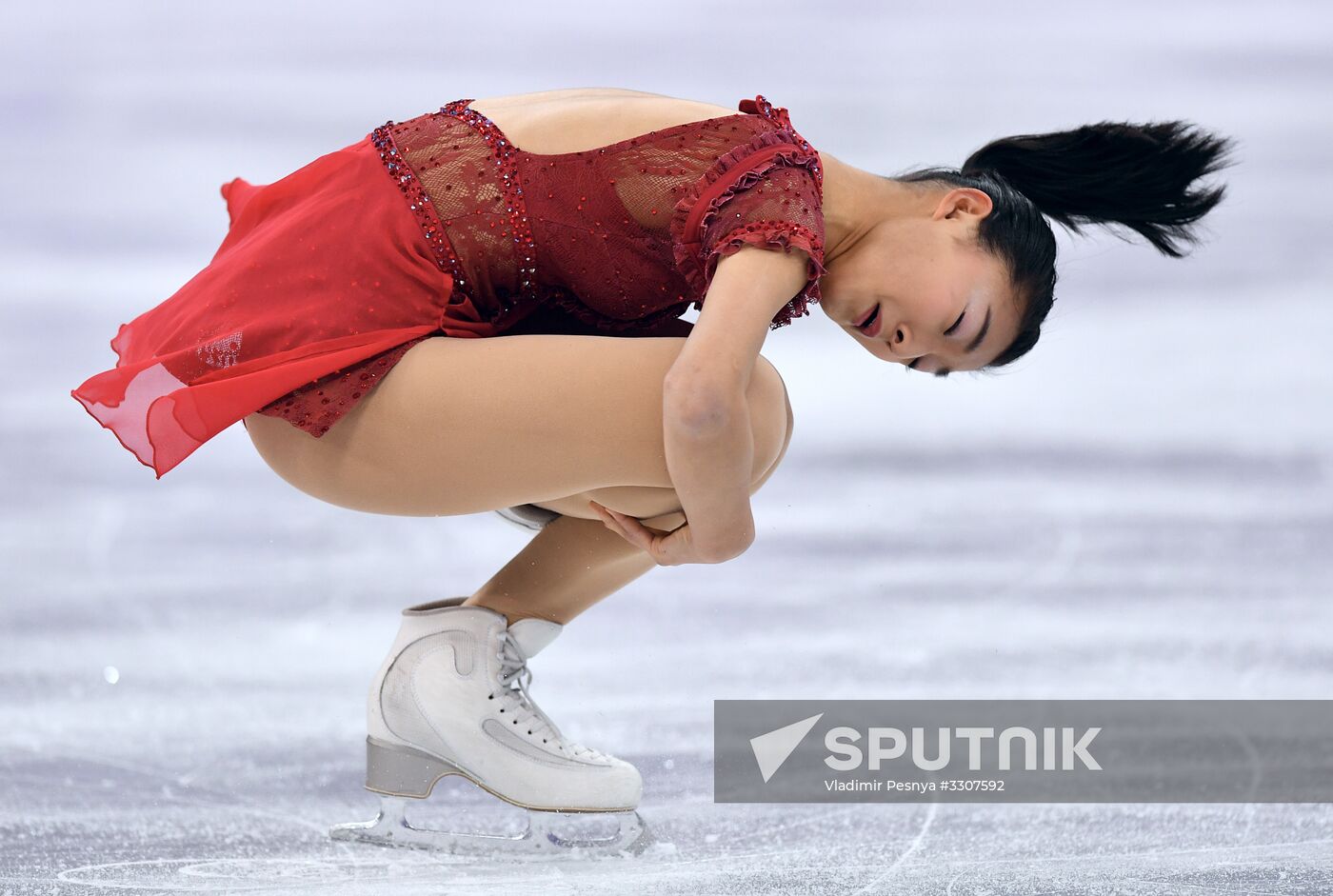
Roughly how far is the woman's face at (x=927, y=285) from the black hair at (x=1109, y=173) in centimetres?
8

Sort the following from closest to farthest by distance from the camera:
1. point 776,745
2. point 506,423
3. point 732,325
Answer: point 732,325
point 506,423
point 776,745

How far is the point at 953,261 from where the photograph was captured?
154cm

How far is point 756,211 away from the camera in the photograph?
134 centimetres

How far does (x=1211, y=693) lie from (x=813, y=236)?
5.23ft

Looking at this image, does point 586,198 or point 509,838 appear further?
point 509,838

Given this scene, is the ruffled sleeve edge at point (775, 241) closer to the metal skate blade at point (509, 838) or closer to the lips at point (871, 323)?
the lips at point (871, 323)

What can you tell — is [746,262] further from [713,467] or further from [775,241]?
[713,467]

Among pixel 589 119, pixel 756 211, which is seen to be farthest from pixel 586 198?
pixel 756 211

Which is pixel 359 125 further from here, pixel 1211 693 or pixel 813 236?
pixel 813 236

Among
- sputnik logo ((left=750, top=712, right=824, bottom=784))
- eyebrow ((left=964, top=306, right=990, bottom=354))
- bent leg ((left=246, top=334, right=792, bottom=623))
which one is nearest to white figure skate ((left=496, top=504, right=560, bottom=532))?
bent leg ((left=246, top=334, right=792, bottom=623))

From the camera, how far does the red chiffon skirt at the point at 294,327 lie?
1.40 m

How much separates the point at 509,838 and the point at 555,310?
62 centimetres

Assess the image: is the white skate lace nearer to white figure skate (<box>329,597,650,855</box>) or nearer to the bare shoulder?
white figure skate (<box>329,597,650,855</box>)

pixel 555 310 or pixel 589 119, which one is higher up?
pixel 589 119
